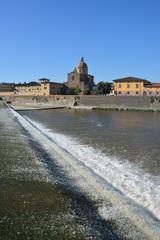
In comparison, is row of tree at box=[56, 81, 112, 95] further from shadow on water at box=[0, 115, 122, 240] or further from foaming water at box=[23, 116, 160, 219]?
shadow on water at box=[0, 115, 122, 240]

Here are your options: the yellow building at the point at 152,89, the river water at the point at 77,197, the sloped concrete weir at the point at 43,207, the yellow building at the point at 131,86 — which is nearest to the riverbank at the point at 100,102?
the yellow building at the point at 131,86

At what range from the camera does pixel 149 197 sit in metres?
10.6

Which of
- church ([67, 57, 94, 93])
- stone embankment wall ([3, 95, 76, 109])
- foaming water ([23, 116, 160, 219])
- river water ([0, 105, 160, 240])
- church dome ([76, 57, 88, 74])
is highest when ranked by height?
church dome ([76, 57, 88, 74])

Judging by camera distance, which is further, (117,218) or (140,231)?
(117,218)

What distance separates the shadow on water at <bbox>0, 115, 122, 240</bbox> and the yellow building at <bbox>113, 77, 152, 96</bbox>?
120999 mm

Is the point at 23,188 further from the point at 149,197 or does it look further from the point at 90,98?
the point at 90,98

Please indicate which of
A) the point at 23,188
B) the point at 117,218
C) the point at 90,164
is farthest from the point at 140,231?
the point at 90,164

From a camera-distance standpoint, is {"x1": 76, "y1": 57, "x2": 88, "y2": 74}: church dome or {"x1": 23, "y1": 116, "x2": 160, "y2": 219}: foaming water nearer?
{"x1": 23, "y1": 116, "x2": 160, "y2": 219}: foaming water

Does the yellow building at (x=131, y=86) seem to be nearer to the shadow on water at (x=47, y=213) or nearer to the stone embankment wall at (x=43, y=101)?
the stone embankment wall at (x=43, y=101)

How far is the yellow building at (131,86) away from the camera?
130 meters

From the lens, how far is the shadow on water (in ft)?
22.6

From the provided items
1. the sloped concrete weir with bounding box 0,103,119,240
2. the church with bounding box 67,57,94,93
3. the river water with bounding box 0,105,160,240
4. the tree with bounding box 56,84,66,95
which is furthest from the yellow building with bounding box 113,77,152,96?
the sloped concrete weir with bounding box 0,103,119,240

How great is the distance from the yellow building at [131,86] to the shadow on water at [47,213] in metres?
121

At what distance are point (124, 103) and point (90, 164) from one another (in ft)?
297
